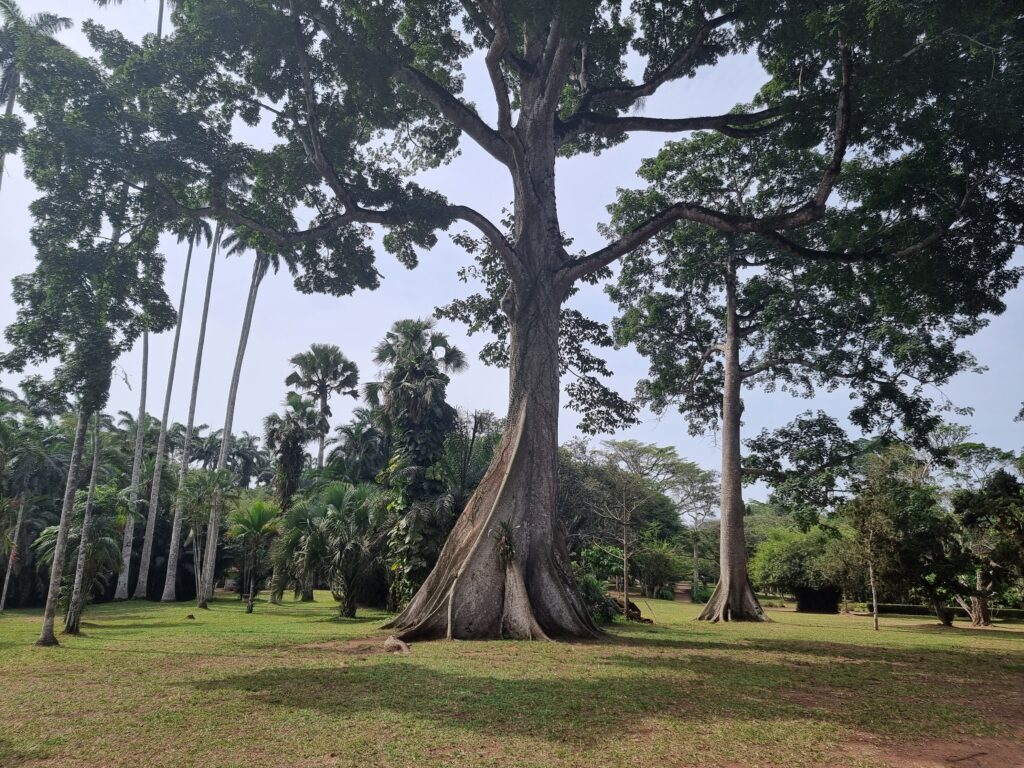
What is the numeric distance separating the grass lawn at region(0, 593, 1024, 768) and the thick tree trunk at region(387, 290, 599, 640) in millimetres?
956

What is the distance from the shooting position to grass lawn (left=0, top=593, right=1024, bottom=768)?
4.84 meters

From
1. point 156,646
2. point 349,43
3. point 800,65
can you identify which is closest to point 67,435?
point 156,646

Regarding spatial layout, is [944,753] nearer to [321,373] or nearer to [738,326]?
[738,326]

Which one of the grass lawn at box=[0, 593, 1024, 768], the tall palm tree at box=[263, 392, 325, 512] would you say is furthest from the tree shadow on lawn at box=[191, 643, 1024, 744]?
the tall palm tree at box=[263, 392, 325, 512]

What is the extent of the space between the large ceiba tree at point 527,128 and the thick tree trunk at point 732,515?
31.1 ft

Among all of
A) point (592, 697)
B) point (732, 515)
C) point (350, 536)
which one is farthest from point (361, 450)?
point (592, 697)

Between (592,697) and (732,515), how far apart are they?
16.9 metres

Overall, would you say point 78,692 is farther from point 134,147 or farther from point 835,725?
point 134,147

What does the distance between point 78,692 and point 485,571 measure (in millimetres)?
6907

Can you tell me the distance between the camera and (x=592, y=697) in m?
6.81

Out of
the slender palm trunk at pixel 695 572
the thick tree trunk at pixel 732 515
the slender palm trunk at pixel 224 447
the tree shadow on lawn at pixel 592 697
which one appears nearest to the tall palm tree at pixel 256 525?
the slender palm trunk at pixel 224 447

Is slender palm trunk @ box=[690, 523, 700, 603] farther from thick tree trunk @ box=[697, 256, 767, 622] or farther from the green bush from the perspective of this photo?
the green bush

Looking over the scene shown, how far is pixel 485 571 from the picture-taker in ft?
40.2

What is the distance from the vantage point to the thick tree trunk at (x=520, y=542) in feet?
39.0
